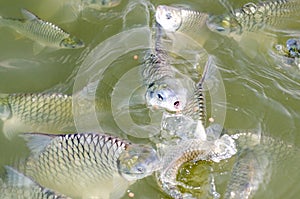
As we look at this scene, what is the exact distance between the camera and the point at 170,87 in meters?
2.90

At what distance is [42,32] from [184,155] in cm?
125

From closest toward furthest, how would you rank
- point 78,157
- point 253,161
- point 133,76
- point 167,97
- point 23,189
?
point 23,189 → point 78,157 → point 253,161 → point 167,97 → point 133,76

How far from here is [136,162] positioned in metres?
2.54

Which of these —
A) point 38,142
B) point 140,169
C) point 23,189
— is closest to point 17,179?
point 23,189

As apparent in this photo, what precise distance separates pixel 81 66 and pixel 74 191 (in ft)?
3.32

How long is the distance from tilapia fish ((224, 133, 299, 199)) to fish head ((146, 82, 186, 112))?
1.20 feet

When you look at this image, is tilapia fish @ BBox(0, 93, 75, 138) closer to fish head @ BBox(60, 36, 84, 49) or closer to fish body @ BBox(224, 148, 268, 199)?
fish head @ BBox(60, 36, 84, 49)

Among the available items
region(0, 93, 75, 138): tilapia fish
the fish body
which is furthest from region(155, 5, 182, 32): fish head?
the fish body

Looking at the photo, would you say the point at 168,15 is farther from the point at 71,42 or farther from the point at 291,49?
the point at 291,49

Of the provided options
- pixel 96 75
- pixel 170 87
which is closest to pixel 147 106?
pixel 170 87

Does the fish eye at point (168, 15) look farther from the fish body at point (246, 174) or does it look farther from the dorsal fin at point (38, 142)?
the dorsal fin at point (38, 142)

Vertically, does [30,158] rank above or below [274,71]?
below

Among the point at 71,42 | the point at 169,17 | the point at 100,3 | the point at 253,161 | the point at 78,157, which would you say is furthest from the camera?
the point at 100,3

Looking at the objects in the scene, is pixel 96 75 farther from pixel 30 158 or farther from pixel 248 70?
pixel 248 70
